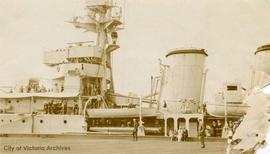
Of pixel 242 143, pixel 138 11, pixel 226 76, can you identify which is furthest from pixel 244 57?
pixel 242 143

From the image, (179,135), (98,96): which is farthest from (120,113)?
(179,135)

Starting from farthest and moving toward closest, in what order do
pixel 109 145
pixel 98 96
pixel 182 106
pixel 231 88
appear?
1. pixel 182 106
2. pixel 98 96
3. pixel 109 145
4. pixel 231 88

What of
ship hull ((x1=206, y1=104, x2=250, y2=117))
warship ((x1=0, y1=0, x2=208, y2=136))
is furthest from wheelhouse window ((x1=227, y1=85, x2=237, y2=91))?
warship ((x1=0, y1=0, x2=208, y2=136))

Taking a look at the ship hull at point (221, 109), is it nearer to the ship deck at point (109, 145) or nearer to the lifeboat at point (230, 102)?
the lifeboat at point (230, 102)

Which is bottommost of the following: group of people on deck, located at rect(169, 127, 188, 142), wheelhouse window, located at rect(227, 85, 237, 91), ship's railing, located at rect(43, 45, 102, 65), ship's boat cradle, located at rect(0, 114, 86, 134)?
group of people on deck, located at rect(169, 127, 188, 142)

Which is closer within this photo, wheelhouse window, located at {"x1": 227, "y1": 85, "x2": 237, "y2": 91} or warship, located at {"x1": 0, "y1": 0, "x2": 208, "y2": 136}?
wheelhouse window, located at {"x1": 227, "y1": 85, "x2": 237, "y2": 91}

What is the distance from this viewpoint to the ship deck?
9.81 feet

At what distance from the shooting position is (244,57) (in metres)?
3.07

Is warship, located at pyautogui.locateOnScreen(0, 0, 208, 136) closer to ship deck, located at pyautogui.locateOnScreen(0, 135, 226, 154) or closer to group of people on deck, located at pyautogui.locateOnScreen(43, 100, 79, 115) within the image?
group of people on deck, located at pyautogui.locateOnScreen(43, 100, 79, 115)

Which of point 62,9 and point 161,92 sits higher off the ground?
point 62,9

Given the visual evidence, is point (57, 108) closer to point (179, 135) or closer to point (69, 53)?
point (69, 53)

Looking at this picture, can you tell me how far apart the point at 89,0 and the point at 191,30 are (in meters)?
0.83

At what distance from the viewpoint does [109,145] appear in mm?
3418

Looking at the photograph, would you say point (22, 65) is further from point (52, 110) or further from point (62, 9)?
point (52, 110)
